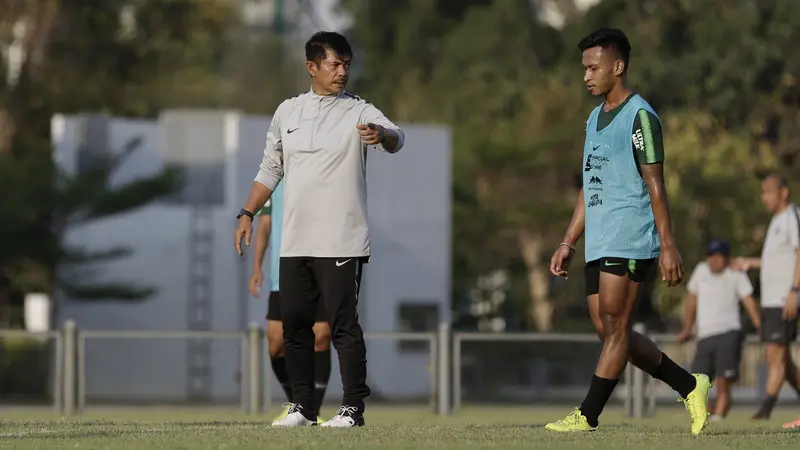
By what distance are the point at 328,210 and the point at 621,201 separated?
173 cm

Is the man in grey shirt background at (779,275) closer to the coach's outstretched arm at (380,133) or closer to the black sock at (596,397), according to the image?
the black sock at (596,397)

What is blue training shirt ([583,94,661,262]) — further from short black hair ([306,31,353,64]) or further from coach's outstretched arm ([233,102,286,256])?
coach's outstretched arm ([233,102,286,256])

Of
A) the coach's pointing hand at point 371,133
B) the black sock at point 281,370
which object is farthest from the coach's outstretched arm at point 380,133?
the black sock at point 281,370

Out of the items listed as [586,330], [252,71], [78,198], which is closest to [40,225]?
[78,198]

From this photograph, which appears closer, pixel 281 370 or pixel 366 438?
pixel 366 438

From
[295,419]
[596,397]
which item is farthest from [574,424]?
[295,419]

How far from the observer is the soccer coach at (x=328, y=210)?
1134 centimetres

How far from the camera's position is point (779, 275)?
16.8 metres

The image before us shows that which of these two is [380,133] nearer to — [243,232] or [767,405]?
[243,232]

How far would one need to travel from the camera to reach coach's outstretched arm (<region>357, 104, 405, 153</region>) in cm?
1087

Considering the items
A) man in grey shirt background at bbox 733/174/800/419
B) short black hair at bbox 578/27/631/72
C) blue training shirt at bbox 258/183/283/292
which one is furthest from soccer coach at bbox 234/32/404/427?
man in grey shirt background at bbox 733/174/800/419

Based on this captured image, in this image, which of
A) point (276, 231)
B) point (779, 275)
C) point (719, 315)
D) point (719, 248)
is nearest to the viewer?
point (276, 231)

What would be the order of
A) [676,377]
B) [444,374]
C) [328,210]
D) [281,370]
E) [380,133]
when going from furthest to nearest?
[444,374] → [281,370] → [328,210] → [676,377] → [380,133]

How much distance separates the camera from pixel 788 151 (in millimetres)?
46031
